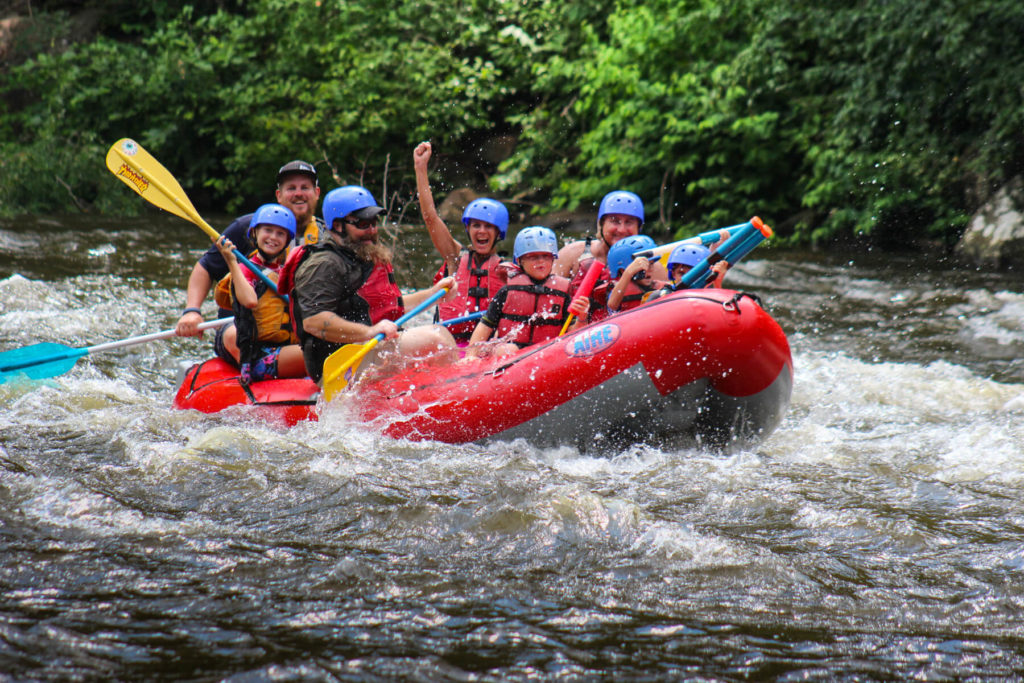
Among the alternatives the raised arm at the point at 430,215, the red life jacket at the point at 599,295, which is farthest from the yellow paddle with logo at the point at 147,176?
the red life jacket at the point at 599,295

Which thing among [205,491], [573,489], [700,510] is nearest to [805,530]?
[700,510]

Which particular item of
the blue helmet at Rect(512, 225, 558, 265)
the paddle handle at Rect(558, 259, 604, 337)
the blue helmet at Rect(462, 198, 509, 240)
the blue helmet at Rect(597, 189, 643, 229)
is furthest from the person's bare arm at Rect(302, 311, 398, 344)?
the blue helmet at Rect(597, 189, 643, 229)

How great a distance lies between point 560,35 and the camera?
→ 45.4 feet

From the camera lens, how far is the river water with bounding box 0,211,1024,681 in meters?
2.66

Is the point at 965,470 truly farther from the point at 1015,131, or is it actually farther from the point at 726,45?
the point at 726,45

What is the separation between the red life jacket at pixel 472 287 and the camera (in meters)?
5.76

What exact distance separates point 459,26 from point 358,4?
1685mm

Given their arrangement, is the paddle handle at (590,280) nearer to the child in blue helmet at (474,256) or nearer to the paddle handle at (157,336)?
the child in blue helmet at (474,256)

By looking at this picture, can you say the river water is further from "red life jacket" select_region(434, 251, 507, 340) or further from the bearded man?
"red life jacket" select_region(434, 251, 507, 340)

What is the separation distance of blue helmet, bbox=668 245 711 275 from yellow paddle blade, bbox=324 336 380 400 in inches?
64.8

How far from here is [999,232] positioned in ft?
31.1

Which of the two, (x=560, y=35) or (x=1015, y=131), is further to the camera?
(x=560, y=35)

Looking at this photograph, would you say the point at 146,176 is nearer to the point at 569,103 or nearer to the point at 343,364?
the point at 343,364

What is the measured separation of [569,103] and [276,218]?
8630mm
